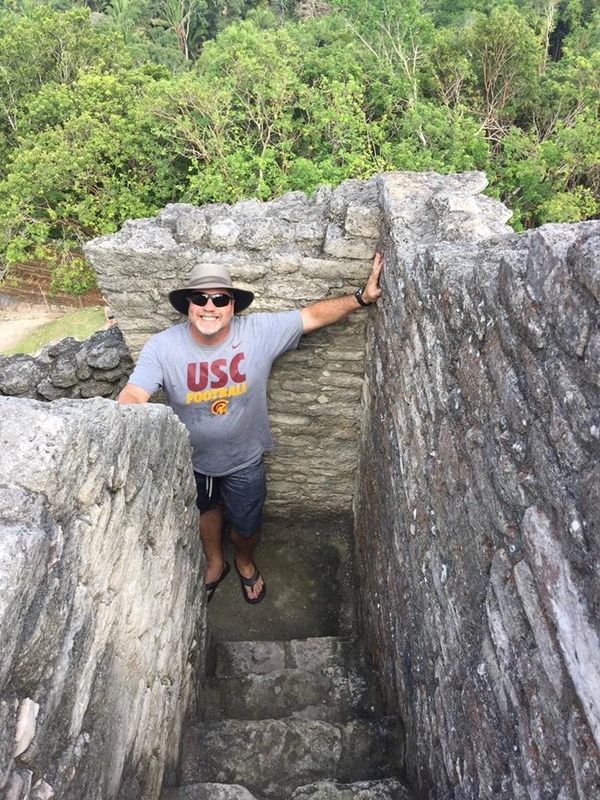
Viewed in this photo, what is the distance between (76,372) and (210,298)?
1.94 m

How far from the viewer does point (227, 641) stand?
438 cm

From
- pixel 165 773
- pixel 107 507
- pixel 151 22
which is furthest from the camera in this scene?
pixel 151 22

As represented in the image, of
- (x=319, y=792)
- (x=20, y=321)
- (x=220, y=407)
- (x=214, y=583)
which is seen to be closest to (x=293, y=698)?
(x=319, y=792)

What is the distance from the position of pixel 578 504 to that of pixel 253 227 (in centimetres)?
287

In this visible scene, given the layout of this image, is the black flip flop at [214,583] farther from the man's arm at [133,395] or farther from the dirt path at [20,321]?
the dirt path at [20,321]

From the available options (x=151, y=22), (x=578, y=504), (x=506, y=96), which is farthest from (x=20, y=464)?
(x=151, y=22)

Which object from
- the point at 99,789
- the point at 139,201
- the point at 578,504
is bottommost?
the point at 139,201

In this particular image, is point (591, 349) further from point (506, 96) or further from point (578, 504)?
point (506, 96)

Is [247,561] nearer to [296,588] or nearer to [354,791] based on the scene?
[296,588]

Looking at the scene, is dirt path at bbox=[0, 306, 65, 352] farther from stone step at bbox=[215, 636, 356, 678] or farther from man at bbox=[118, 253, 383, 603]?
stone step at bbox=[215, 636, 356, 678]

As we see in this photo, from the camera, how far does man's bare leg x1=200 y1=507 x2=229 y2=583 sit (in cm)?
455

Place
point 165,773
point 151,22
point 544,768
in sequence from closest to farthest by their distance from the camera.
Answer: point 544,768 → point 165,773 → point 151,22

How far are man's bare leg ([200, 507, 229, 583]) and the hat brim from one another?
1568mm

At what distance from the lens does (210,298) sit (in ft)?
11.3
